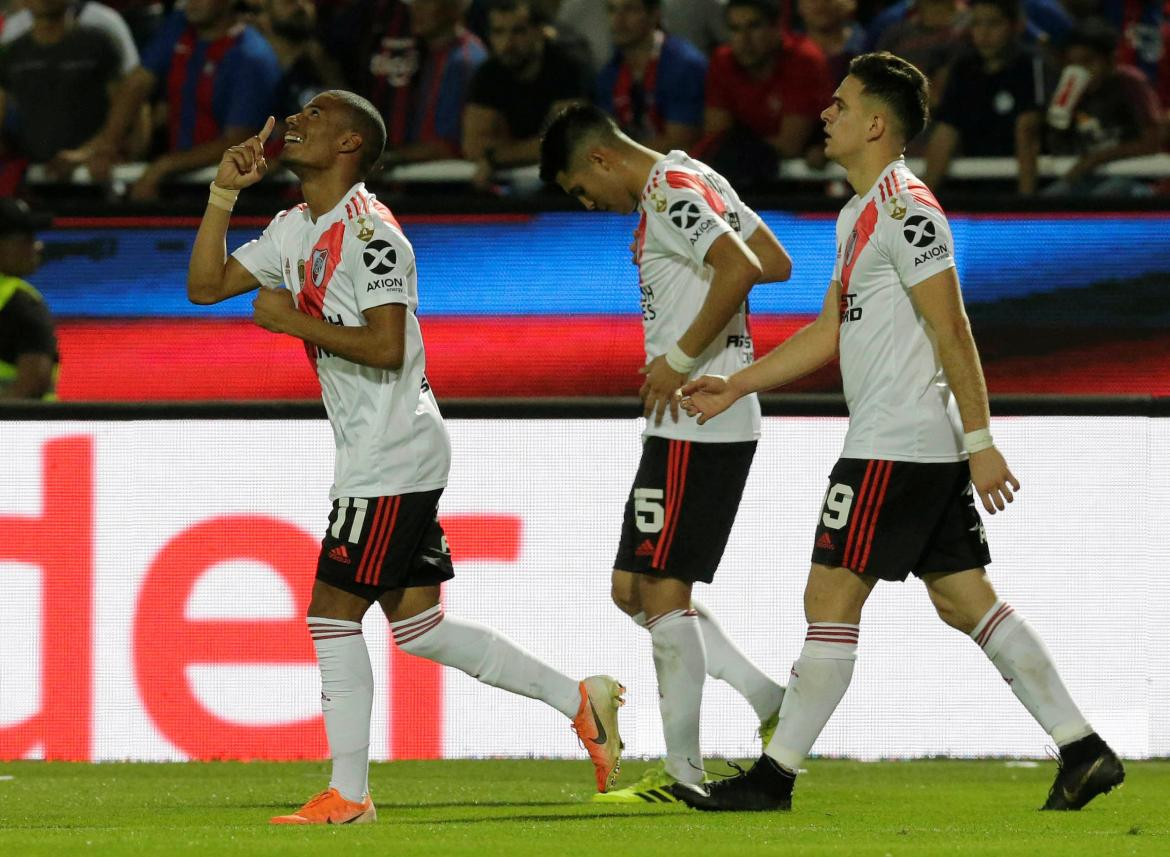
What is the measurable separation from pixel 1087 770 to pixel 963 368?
48.5 inches

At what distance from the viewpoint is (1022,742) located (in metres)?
7.86

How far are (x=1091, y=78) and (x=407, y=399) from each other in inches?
196

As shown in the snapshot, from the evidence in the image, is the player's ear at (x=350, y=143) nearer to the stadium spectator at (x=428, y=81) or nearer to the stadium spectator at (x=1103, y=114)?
the stadium spectator at (x=428, y=81)

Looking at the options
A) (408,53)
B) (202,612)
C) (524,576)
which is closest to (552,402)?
(524,576)

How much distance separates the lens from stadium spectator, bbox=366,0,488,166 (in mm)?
10195

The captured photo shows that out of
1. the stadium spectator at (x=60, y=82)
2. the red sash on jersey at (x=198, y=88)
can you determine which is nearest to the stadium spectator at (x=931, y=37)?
the red sash on jersey at (x=198, y=88)

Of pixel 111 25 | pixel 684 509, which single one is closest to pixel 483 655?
pixel 684 509

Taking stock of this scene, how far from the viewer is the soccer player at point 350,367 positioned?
5.58 metres

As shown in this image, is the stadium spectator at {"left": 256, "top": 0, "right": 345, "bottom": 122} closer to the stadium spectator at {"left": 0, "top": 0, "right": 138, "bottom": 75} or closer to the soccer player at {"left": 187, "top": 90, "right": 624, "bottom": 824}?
the stadium spectator at {"left": 0, "top": 0, "right": 138, "bottom": 75}

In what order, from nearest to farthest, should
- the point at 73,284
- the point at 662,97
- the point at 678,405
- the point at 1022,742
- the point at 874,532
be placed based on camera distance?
1. the point at 874,532
2. the point at 678,405
3. the point at 1022,742
4. the point at 73,284
5. the point at 662,97

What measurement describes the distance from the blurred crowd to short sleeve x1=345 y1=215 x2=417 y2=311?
3945 mm

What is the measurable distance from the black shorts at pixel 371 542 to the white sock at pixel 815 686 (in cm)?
116

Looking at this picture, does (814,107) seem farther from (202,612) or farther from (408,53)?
(202,612)

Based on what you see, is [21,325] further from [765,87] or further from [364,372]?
[765,87]
